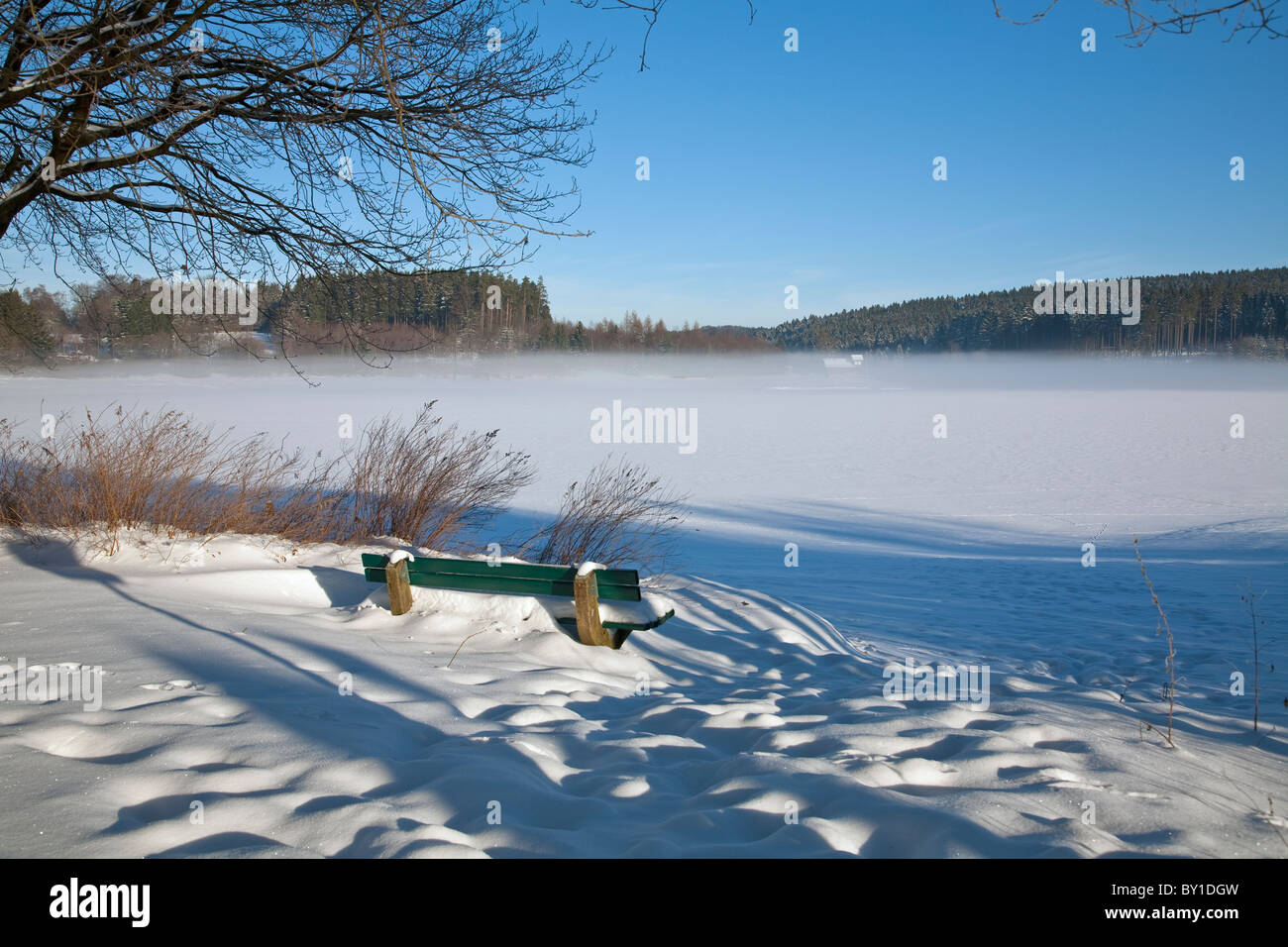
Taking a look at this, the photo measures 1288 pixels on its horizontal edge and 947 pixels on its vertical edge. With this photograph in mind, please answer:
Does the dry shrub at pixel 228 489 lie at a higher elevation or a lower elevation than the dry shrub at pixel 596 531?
higher

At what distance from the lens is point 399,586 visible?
19.4 feet

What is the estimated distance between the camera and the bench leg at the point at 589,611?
5.55 m

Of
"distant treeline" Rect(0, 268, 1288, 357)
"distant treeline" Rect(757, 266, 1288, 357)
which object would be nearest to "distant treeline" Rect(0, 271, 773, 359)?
"distant treeline" Rect(0, 268, 1288, 357)

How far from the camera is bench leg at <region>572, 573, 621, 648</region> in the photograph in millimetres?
5547

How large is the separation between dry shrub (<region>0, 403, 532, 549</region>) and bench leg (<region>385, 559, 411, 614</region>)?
2.40 m

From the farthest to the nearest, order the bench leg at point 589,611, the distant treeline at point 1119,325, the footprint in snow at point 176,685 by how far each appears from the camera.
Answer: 1. the distant treeline at point 1119,325
2. the bench leg at point 589,611
3. the footprint in snow at point 176,685

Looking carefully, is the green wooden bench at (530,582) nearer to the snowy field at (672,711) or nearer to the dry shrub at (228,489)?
the snowy field at (672,711)

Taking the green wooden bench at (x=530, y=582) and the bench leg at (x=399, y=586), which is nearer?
the green wooden bench at (x=530, y=582)

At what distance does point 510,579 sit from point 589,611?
638 mm

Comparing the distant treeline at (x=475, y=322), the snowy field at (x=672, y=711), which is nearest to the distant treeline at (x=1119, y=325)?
the distant treeline at (x=475, y=322)

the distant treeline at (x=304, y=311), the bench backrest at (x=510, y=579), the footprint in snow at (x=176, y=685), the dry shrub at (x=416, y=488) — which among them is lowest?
the footprint in snow at (x=176, y=685)

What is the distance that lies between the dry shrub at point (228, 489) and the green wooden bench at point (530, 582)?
96.5 inches
